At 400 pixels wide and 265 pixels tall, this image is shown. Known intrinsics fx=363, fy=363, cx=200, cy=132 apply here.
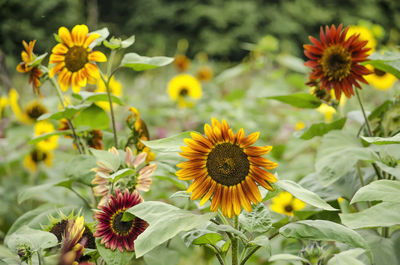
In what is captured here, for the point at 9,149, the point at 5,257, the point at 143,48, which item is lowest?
the point at 143,48

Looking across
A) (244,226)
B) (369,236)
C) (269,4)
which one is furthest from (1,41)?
(269,4)

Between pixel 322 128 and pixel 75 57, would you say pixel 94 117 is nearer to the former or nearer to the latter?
pixel 75 57

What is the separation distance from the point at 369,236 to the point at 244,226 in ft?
0.79

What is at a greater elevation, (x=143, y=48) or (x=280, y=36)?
(x=280, y=36)

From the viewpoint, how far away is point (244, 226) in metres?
0.54

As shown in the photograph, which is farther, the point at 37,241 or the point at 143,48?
the point at 143,48

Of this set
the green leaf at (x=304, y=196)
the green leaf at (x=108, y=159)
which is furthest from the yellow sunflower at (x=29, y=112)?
the green leaf at (x=304, y=196)

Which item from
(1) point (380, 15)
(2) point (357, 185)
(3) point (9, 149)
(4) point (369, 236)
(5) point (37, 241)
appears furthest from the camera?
(1) point (380, 15)

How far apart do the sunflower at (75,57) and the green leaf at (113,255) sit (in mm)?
293

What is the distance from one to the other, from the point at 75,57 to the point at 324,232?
1.69 feet

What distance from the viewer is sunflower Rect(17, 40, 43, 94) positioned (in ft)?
2.26

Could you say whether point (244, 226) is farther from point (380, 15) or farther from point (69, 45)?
point (380, 15)

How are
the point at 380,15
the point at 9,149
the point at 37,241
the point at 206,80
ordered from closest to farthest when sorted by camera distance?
1. the point at 37,241
2. the point at 9,149
3. the point at 206,80
4. the point at 380,15

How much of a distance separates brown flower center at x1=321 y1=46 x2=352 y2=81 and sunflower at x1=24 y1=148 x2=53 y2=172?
3.82ft
